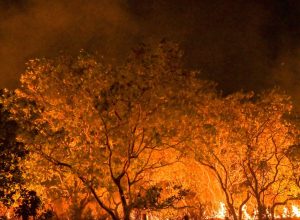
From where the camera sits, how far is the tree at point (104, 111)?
692 inches

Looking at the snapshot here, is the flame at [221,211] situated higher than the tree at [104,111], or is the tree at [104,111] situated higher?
the tree at [104,111]

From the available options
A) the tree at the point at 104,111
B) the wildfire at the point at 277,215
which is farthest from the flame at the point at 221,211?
the tree at the point at 104,111

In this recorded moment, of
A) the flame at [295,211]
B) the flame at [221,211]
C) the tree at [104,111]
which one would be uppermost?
the tree at [104,111]

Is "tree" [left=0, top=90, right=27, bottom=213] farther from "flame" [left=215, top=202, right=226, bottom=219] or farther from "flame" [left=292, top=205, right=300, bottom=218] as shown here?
"flame" [left=292, top=205, right=300, bottom=218]

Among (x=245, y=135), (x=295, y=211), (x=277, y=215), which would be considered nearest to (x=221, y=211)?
(x=277, y=215)

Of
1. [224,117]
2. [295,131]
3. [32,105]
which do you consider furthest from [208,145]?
[32,105]

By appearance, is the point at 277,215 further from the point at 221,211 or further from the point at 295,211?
the point at 221,211

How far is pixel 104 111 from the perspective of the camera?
57.9 ft

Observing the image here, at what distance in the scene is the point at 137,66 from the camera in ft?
57.8

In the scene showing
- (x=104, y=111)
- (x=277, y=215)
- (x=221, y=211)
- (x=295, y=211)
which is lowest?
(x=277, y=215)

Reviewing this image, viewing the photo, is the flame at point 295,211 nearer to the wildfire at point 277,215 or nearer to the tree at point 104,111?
the wildfire at point 277,215

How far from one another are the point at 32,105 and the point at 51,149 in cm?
209

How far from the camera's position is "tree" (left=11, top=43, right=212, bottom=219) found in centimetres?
1758

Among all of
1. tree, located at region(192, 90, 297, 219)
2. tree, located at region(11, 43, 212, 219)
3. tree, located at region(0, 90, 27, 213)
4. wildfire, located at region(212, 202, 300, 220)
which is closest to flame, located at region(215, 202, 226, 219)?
wildfire, located at region(212, 202, 300, 220)
